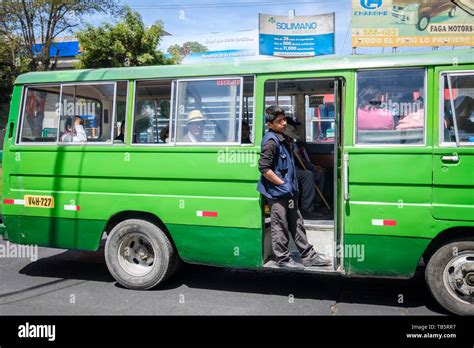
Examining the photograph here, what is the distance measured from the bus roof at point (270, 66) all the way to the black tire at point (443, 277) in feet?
5.83

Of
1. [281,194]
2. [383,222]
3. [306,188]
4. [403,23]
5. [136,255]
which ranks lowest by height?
[136,255]

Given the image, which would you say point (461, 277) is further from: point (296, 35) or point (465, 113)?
point (296, 35)

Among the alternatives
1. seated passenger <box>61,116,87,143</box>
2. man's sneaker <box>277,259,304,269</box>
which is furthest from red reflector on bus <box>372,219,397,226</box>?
seated passenger <box>61,116,87,143</box>

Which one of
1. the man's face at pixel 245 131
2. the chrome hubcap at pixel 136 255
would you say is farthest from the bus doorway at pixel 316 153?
the chrome hubcap at pixel 136 255

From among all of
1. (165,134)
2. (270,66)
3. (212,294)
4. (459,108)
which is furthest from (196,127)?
(459,108)

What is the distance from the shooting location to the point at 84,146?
5.58 metres

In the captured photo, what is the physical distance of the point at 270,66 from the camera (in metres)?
4.98

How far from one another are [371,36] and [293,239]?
15656mm

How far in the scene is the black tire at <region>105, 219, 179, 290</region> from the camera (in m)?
5.38

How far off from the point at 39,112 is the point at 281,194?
3.32 m

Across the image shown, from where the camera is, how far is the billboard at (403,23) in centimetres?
1830

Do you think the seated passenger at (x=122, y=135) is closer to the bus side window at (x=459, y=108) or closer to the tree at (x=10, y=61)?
the bus side window at (x=459, y=108)

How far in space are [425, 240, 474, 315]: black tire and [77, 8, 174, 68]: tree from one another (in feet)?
50.7
